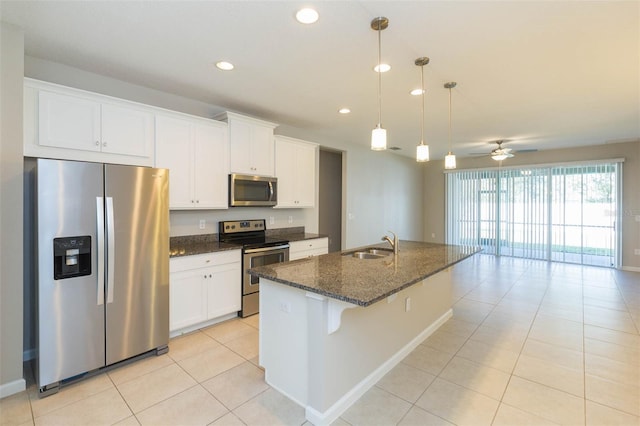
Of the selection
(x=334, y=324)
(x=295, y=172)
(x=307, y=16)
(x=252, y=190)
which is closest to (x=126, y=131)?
(x=252, y=190)

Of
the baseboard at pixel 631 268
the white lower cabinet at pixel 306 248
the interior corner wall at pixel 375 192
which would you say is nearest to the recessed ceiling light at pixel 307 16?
the white lower cabinet at pixel 306 248

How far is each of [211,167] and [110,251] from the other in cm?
144

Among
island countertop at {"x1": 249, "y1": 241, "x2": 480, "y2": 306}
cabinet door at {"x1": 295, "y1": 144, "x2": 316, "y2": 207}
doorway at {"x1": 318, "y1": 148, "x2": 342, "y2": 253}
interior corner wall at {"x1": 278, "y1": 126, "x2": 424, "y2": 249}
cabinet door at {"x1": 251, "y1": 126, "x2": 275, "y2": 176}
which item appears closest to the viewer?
island countertop at {"x1": 249, "y1": 241, "x2": 480, "y2": 306}

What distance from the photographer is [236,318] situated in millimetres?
3500

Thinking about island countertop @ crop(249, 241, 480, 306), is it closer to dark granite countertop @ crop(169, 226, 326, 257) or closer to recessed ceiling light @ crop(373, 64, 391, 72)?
dark granite countertop @ crop(169, 226, 326, 257)

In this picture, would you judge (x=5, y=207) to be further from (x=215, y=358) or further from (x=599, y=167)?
(x=599, y=167)

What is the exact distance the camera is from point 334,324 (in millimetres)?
1805

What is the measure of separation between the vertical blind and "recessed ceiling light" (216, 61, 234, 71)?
7.19m

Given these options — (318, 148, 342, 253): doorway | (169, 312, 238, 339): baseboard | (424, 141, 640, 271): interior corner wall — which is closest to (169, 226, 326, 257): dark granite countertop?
(169, 312, 238, 339): baseboard

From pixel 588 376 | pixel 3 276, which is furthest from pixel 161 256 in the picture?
pixel 588 376

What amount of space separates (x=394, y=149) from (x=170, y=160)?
5.03 metres

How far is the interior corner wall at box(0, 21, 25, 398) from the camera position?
82.3 inches

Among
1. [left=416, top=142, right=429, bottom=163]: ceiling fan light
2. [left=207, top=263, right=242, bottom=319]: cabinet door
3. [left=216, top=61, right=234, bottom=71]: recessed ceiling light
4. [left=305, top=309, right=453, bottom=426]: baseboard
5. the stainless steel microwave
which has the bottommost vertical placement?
[left=305, top=309, right=453, bottom=426]: baseboard

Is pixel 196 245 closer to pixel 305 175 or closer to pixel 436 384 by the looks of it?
pixel 305 175
